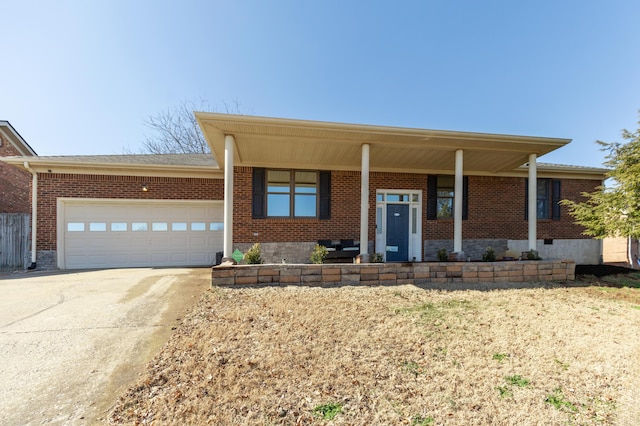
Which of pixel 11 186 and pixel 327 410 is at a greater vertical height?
pixel 11 186

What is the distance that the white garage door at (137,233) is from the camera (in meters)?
7.16

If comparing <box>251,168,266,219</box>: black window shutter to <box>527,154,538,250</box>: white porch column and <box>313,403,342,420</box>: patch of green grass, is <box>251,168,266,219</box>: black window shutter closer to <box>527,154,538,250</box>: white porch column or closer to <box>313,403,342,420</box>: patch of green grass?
<box>313,403,342,420</box>: patch of green grass

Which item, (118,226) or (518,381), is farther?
(118,226)

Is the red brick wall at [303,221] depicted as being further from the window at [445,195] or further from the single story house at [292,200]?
the window at [445,195]

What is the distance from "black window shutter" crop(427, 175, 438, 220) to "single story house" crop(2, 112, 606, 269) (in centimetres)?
4

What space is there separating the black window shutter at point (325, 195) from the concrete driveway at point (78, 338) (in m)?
3.75

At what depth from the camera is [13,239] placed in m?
7.42

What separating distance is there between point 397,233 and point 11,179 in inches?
599

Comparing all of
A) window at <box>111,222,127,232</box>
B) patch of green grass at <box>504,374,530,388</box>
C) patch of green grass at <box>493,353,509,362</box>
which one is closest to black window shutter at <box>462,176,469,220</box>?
patch of green grass at <box>493,353,509,362</box>

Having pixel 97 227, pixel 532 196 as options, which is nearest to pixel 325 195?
pixel 532 196

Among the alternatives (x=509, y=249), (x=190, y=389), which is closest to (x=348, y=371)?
(x=190, y=389)

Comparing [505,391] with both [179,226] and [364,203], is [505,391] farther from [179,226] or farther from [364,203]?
[179,226]

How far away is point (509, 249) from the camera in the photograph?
8.40m

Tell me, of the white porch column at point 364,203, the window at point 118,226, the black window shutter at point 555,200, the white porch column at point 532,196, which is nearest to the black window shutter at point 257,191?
the white porch column at point 364,203
